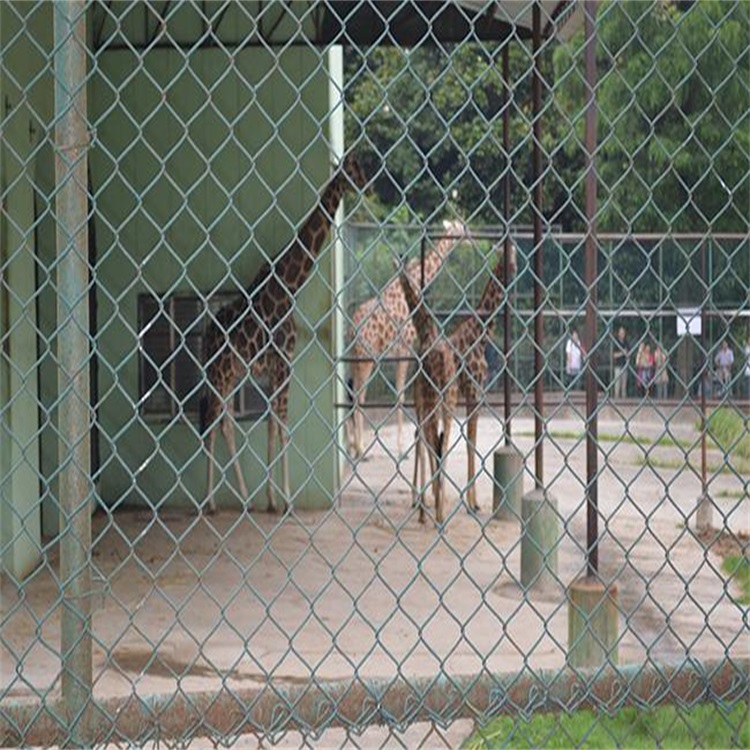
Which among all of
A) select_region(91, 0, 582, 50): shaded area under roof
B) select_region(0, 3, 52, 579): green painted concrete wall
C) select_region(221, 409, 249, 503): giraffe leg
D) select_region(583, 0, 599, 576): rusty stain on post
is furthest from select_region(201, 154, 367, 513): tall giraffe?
select_region(583, 0, 599, 576): rusty stain on post

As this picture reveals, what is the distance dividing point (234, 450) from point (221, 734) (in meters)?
6.92

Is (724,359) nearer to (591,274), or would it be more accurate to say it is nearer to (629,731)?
(591,274)

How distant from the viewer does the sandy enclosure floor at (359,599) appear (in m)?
4.93

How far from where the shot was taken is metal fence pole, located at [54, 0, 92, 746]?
2.35 metres

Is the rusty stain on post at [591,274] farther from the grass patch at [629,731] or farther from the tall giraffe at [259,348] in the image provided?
the tall giraffe at [259,348]

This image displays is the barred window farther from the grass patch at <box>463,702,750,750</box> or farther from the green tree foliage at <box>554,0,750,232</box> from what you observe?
the green tree foliage at <box>554,0,750,232</box>

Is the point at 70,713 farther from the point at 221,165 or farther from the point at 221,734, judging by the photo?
the point at 221,165

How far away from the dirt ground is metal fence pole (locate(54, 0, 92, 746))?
1.07m

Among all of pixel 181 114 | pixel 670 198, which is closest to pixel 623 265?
pixel 670 198

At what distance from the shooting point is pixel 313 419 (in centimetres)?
957

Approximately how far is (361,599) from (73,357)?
175 inches

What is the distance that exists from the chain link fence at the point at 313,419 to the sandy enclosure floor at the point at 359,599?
0.04 meters

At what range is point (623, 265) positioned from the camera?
14.8 metres

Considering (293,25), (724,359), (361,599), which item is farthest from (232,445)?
(724,359)
